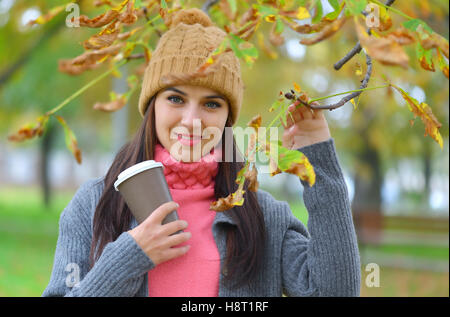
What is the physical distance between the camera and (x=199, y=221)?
194 cm

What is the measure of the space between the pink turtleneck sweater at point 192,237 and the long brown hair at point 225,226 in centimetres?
5

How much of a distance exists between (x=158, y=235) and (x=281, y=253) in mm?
506

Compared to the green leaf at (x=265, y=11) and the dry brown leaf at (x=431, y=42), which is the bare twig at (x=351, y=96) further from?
the green leaf at (x=265, y=11)

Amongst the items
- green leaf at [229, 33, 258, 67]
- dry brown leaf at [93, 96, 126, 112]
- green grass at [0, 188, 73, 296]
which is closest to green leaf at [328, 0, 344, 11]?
green leaf at [229, 33, 258, 67]

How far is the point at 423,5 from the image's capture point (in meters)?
4.04

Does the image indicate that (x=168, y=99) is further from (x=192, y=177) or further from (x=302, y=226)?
(x=302, y=226)

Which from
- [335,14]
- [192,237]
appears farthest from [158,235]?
[335,14]

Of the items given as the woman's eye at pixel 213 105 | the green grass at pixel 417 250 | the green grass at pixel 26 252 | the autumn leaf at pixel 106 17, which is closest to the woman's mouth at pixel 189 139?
the woman's eye at pixel 213 105

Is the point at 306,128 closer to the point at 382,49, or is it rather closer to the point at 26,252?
the point at 382,49

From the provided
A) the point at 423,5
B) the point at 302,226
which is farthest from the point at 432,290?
the point at 302,226

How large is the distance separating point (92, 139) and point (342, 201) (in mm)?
34991

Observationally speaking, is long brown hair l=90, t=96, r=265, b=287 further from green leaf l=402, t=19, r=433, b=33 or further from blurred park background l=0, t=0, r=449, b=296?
blurred park background l=0, t=0, r=449, b=296

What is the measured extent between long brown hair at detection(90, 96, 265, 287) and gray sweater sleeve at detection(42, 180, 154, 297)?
0.21 feet

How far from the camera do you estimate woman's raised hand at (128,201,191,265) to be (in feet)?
5.37
